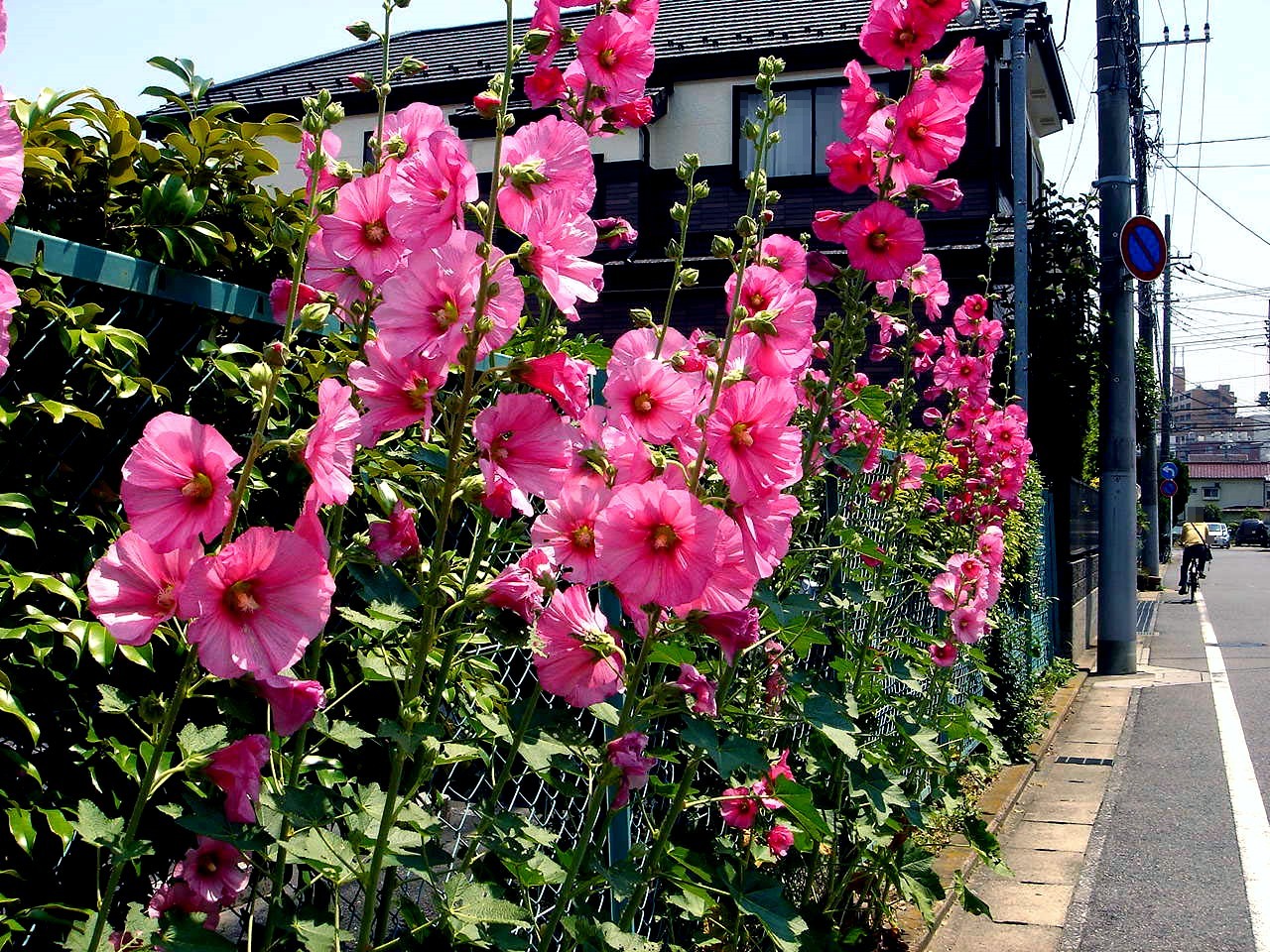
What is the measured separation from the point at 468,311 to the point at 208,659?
0.53 metres

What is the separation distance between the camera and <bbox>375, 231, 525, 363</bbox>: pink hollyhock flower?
1537 mm

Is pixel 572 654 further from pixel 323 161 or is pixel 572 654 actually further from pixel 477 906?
pixel 323 161

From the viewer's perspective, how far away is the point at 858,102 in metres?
2.85

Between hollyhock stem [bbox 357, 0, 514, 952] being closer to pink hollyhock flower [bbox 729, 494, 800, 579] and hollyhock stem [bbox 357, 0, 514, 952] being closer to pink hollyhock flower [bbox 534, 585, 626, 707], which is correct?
pink hollyhock flower [bbox 534, 585, 626, 707]

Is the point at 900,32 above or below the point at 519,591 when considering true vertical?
above

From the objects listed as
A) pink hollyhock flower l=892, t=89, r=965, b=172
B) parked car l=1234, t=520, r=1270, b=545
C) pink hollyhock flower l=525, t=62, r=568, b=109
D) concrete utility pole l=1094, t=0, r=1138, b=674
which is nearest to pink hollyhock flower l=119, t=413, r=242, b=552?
pink hollyhock flower l=525, t=62, r=568, b=109

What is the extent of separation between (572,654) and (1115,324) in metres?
10.6

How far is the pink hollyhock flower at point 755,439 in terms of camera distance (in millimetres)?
1776

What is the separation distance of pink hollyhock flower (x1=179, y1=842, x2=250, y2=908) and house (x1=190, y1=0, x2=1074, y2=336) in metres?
15.8

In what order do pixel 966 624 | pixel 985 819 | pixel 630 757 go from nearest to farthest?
pixel 630 757, pixel 966 624, pixel 985 819

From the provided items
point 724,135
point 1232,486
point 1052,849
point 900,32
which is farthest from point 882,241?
point 1232,486

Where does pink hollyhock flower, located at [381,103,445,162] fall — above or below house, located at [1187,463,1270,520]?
above

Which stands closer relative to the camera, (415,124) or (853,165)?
(415,124)

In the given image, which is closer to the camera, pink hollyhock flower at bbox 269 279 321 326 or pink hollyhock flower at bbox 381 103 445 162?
pink hollyhock flower at bbox 269 279 321 326
